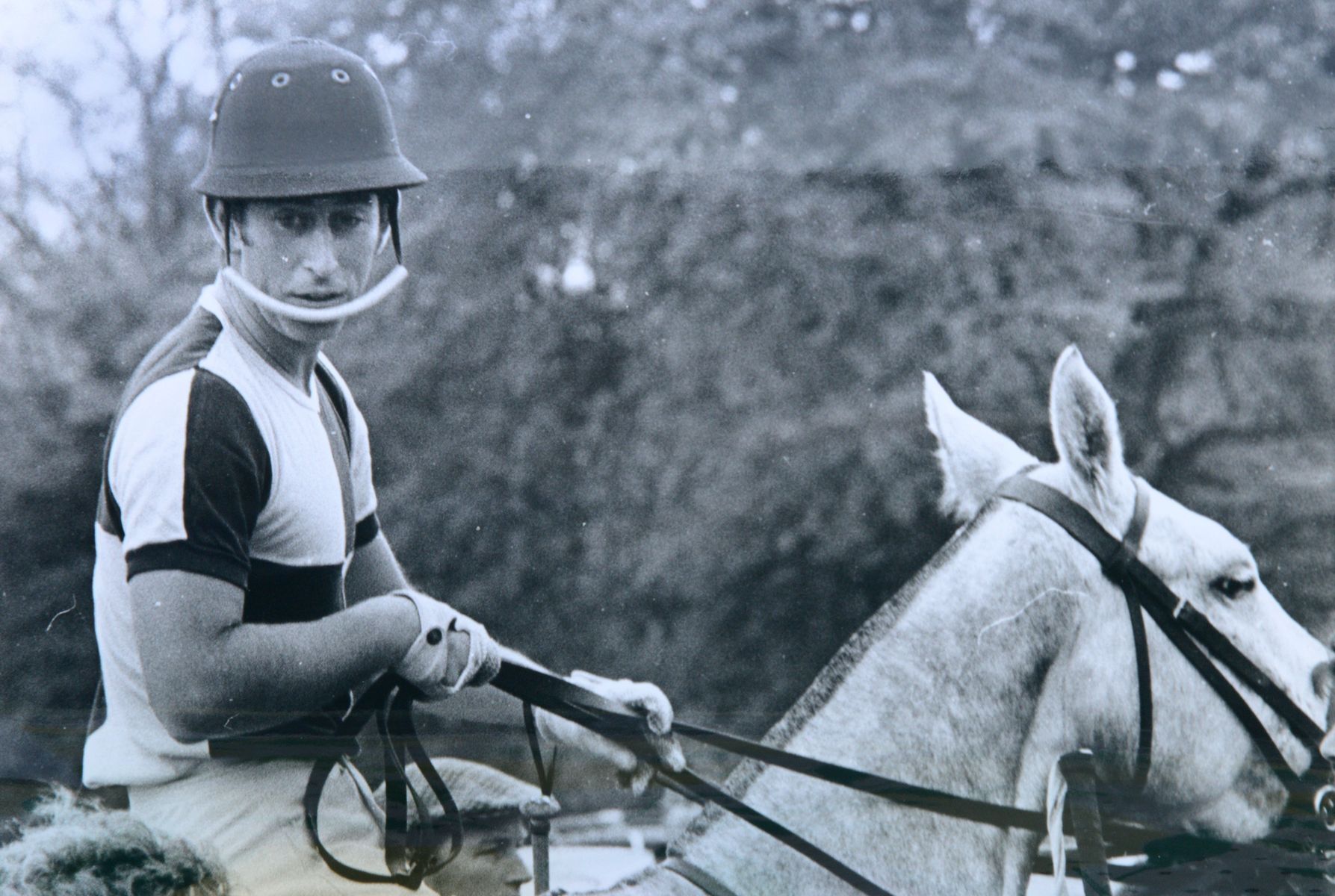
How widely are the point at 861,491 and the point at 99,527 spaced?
1548 millimetres

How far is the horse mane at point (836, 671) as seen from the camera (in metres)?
2.45

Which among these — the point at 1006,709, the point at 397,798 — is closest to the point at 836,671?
the point at 1006,709

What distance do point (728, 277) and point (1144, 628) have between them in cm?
111

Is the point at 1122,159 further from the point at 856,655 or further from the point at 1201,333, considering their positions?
the point at 856,655

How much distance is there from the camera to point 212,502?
224 cm

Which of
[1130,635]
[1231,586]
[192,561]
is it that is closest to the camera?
[192,561]

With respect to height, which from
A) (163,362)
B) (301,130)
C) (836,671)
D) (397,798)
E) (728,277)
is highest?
(301,130)

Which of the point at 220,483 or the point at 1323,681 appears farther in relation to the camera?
the point at 1323,681

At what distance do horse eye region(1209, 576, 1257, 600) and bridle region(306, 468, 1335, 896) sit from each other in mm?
93

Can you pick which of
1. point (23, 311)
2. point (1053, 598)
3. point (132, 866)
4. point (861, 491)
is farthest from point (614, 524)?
point (23, 311)

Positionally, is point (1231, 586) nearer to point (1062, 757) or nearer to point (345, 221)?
point (1062, 757)

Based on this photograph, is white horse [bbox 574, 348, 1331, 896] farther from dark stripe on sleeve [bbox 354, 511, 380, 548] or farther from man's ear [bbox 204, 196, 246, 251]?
man's ear [bbox 204, 196, 246, 251]

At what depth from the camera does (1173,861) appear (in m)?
2.56

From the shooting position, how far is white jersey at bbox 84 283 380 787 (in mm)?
2250
